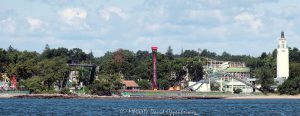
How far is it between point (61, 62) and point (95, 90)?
13784 millimetres

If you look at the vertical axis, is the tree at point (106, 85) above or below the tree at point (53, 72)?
below

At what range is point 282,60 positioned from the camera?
191 meters

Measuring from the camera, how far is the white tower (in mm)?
190875

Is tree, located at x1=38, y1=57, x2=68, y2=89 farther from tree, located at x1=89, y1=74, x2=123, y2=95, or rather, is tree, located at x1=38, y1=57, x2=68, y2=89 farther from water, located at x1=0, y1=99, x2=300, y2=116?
water, located at x1=0, y1=99, x2=300, y2=116

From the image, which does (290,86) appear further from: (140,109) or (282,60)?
(140,109)

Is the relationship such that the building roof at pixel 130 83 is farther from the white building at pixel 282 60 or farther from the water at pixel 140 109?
the water at pixel 140 109

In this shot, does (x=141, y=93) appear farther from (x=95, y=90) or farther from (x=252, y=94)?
(x=252, y=94)

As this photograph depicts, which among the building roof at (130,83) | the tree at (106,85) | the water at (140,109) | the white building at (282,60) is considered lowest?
the water at (140,109)

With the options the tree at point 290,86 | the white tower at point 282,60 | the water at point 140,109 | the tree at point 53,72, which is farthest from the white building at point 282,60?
the water at point 140,109

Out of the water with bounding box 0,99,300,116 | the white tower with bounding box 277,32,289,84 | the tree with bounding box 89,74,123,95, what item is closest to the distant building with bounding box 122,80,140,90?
the tree with bounding box 89,74,123,95

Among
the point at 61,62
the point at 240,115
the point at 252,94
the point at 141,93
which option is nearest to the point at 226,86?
the point at 252,94

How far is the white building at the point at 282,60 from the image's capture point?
7515 inches

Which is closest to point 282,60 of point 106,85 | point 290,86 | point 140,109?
point 290,86

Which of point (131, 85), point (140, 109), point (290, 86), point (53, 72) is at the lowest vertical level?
point (140, 109)
